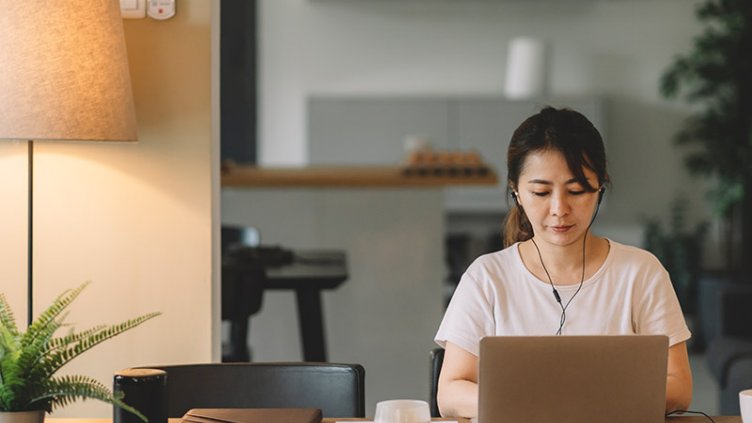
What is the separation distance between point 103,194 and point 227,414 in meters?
0.97

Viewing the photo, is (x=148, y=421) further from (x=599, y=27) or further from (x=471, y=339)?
(x=599, y=27)

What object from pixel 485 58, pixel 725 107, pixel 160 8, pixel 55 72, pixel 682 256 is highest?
pixel 485 58

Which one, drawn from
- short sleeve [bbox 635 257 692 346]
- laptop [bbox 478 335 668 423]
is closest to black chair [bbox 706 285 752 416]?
short sleeve [bbox 635 257 692 346]

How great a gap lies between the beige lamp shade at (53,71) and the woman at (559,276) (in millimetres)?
846

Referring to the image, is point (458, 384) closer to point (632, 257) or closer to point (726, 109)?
point (632, 257)

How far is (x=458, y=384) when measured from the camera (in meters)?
2.12

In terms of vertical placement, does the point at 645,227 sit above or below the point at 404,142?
below

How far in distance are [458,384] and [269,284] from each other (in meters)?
1.72

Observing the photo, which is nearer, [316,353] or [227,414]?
[227,414]

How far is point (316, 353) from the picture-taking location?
4.02 meters

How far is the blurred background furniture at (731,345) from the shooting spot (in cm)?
412

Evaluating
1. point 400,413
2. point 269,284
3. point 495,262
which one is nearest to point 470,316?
point 495,262

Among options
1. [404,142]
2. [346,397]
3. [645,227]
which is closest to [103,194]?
[346,397]

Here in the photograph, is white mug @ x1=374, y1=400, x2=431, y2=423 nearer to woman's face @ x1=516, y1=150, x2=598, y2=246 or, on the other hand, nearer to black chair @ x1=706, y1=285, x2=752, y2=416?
woman's face @ x1=516, y1=150, x2=598, y2=246
